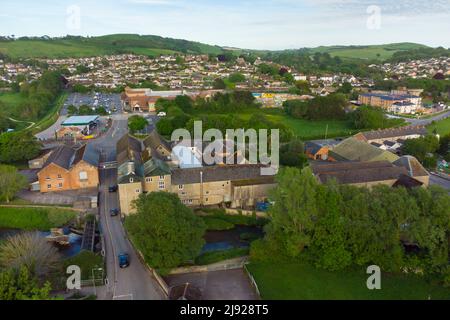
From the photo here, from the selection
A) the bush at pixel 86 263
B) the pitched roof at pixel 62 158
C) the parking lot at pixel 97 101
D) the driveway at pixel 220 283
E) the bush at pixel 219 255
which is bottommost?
the driveway at pixel 220 283

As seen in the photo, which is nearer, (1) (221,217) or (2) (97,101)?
(1) (221,217)

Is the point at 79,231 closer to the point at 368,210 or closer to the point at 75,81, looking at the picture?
the point at 368,210

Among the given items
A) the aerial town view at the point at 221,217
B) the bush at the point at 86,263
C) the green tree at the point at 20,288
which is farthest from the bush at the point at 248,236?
the green tree at the point at 20,288

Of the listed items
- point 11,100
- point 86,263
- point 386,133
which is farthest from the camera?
point 11,100

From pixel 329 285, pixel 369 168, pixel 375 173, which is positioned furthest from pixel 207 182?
pixel 375 173

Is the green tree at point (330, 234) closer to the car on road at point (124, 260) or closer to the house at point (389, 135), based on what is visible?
the car on road at point (124, 260)

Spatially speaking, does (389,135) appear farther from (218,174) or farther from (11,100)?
(11,100)
